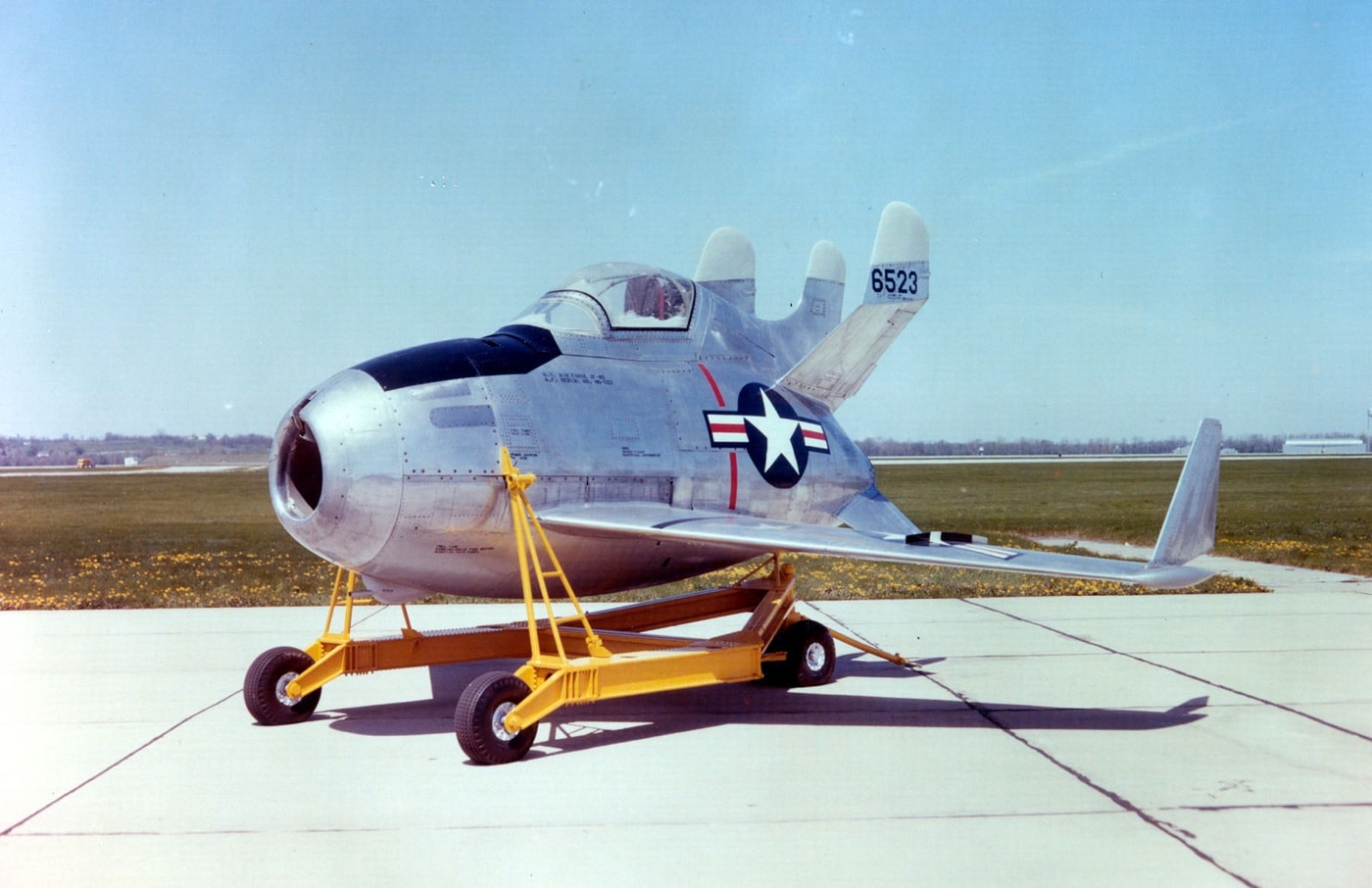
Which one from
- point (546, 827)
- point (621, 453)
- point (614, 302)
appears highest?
point (614, 302)

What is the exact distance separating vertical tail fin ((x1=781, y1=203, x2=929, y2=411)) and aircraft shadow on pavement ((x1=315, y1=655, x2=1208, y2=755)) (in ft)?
9.57

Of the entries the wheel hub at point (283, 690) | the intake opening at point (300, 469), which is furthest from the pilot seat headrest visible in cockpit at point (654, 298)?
the wheel hub at point (283, 690)

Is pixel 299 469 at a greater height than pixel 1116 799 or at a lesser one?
greater

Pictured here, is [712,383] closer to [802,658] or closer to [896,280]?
[896,280]

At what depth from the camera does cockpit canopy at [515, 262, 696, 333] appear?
883 cm

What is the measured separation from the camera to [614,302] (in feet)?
29.5

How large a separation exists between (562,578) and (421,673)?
3.57 metres

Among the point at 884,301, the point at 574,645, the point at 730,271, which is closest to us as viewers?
the point at 574,645

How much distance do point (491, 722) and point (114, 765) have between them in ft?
7.90

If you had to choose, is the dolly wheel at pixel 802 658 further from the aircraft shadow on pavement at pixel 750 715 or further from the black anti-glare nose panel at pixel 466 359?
the black anti-glare nose panel at pixel 466 359

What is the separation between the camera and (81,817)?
5.77 metres

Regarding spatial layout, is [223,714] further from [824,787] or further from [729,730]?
[824,787]

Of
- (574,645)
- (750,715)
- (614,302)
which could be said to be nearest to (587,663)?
(574,645)

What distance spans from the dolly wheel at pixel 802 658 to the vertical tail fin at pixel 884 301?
2233mm
